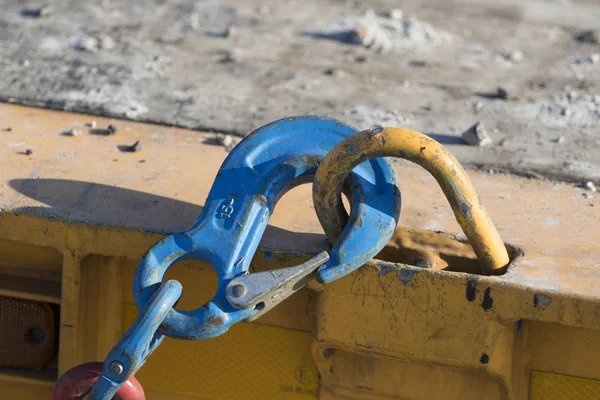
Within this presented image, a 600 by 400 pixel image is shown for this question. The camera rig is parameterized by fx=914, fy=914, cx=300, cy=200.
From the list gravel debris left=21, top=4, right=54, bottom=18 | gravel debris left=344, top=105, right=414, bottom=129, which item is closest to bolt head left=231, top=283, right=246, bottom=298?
gravel debris left=344, top=105, right=414, bottom=129

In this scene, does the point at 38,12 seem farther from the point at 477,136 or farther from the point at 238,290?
the point at 238,290

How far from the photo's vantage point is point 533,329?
2160 mm

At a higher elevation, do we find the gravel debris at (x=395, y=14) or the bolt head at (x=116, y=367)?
the bolt head at (x=116, y=367)

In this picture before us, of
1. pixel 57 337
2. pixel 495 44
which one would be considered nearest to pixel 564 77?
pixel 495 44

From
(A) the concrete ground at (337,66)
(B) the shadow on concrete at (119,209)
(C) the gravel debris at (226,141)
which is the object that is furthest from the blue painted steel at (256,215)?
(A) the concrete ground at (337,66)

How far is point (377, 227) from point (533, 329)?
0.45 meters

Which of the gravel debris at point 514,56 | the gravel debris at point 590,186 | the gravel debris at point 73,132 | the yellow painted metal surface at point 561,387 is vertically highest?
the gravel debris at point 590,186

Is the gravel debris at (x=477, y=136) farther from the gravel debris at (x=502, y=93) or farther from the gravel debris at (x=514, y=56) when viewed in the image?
the gravel debris at (x=514, y=56)

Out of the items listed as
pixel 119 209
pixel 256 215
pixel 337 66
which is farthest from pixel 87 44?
pixel 256 215

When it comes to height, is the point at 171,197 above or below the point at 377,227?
below

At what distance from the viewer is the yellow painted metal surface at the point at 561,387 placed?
2180 millimetres

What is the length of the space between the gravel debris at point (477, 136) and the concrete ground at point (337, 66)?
1.4 inches

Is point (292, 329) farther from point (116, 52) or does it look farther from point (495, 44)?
point (495, 44)

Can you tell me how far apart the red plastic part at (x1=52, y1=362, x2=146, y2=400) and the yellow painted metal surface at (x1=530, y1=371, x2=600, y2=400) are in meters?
0.96
